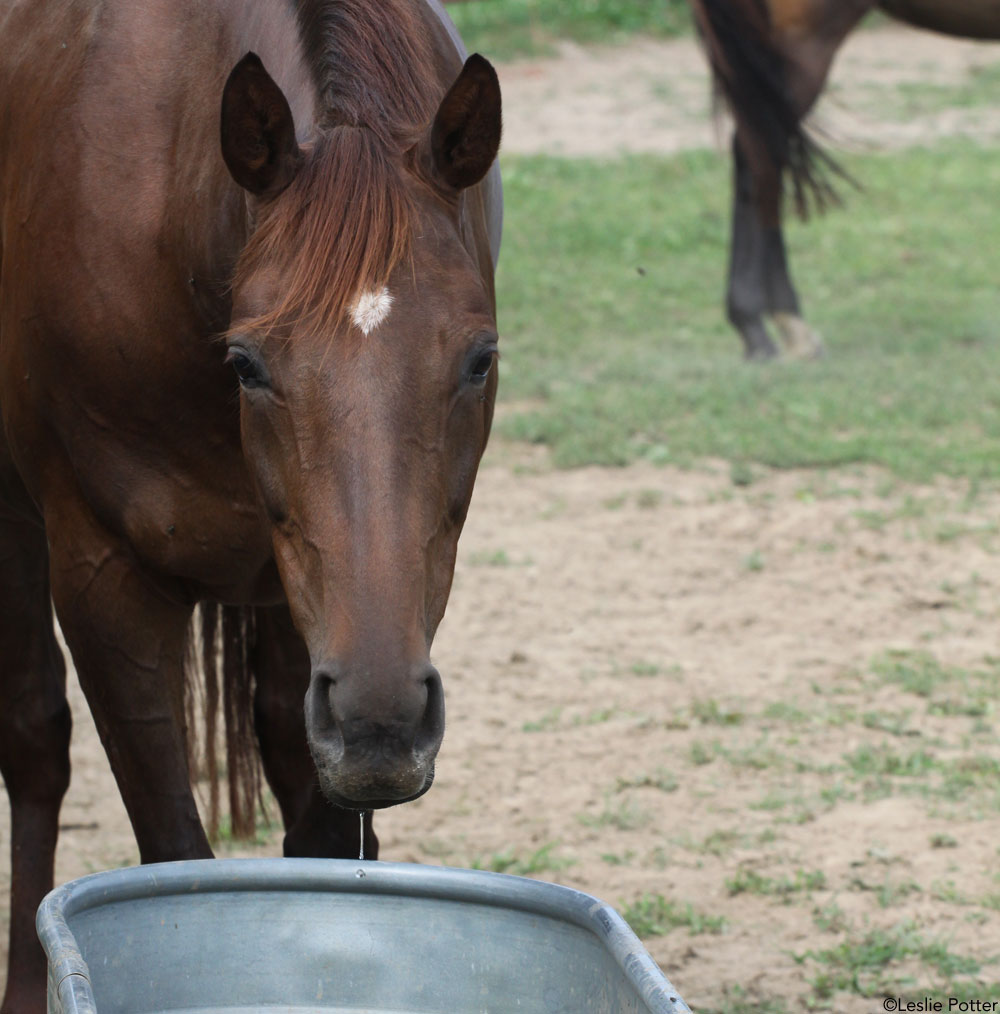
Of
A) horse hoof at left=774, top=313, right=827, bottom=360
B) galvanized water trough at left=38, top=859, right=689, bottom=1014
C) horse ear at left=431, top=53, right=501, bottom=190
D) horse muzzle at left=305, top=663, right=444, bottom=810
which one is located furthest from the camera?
horse hoof at left=774, top=313, right=827, bottom=360

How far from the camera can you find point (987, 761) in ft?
12.2

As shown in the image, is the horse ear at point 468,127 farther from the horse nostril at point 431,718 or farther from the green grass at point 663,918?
the green grass at point 663,918

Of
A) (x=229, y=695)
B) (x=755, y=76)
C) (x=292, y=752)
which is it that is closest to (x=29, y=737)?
(x=229, y=695)

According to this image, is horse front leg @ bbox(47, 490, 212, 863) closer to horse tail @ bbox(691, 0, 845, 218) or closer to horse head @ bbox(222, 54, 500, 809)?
horse head @ bbox(222, 54, 500, 809)

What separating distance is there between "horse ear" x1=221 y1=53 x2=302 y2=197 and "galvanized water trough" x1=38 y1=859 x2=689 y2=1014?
2.87 ft

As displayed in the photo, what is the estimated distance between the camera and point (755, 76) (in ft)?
23.8

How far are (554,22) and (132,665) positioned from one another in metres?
15.0

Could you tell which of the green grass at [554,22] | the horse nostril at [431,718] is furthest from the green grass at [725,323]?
the green grass at [554,22]

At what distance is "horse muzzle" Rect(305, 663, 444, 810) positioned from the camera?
1.72m

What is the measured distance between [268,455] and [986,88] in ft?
45.9

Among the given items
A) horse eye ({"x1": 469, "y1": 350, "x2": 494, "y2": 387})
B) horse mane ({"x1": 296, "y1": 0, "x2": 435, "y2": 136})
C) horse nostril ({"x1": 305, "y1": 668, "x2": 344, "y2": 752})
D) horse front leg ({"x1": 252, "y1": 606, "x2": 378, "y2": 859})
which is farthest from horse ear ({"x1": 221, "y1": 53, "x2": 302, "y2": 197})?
horse front leg ({"x1": 252, "y1": 606, "x2": 378, "y2": 859})

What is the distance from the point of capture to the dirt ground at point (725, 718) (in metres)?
3.18

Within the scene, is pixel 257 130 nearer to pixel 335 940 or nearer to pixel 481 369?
pixel 481 369

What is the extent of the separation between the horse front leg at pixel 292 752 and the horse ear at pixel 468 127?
105 centimetres
